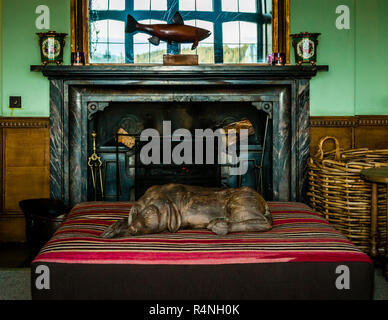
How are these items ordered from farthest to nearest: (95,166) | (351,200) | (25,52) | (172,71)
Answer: (95,166), (25,52), (172,71), (351,200)

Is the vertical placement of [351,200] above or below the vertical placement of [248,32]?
below

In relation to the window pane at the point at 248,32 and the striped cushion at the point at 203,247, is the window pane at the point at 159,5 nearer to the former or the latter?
the window pane at the point at 248,32

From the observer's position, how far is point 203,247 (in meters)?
1.74

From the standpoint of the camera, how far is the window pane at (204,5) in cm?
365

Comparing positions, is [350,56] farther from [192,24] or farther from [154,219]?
[154,219]

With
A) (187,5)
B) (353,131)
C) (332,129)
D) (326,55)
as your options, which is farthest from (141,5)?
(353,131)

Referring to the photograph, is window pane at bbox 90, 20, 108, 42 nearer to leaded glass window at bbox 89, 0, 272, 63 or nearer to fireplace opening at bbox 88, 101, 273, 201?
leaded glass window at bbox 89, 0, 272, 63

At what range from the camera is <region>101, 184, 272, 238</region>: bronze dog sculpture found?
1.96m

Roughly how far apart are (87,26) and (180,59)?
840 millimetres

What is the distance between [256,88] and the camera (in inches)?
142

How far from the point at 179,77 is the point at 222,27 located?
631 millimetres

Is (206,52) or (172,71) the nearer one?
(172,71)

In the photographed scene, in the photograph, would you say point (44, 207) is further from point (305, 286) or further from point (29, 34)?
point (305, 286)

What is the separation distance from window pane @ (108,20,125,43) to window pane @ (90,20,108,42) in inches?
1.5
